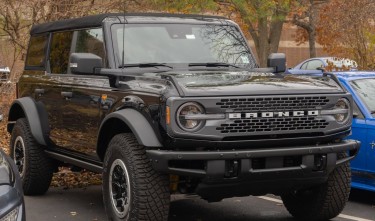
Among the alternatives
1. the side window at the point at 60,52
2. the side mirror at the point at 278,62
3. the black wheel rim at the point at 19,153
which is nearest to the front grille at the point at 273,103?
the side mirror at the point at 278,62

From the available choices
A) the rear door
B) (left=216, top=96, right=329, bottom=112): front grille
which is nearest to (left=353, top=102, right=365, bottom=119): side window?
(left=216, top=96, right=329, bottom=112): front grille

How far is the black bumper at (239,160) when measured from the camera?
5.52m

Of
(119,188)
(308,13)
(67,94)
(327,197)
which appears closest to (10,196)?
(119,188)

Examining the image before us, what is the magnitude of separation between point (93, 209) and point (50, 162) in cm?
91

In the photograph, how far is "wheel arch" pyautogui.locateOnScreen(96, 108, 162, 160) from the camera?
5.72 metres

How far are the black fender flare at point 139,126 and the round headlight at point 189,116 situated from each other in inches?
10.7

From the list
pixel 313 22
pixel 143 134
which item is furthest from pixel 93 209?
pixel 313 22

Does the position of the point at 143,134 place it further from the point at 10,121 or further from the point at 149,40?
the point at 10,121

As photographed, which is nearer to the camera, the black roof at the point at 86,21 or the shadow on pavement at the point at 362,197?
the black roof at the point at 86,21

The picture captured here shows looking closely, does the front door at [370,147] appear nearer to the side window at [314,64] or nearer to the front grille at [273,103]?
the front grille at [273,103]

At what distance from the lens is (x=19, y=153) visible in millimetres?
8516

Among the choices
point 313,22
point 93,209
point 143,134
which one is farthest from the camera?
point 313,22

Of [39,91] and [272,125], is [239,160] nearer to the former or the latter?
[272,125]

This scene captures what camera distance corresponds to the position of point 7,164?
15.7 feet
